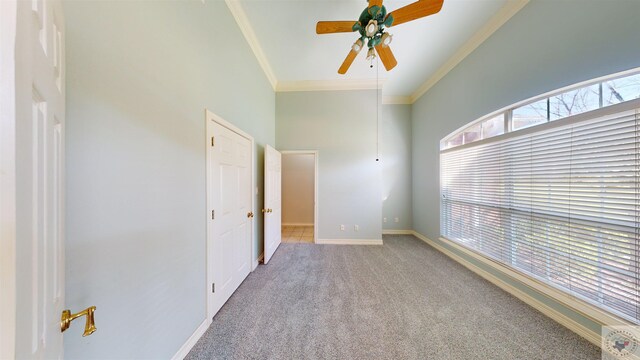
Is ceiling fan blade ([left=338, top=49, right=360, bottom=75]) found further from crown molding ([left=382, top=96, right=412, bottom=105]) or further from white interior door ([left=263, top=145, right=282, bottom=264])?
crown molding ([left=382, top=96, right=412, bottom=105])

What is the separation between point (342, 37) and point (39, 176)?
2920 mm

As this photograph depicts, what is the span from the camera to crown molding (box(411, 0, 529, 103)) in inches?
78.1

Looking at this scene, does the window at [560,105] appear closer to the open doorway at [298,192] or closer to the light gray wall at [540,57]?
the light gray wall at [540,57]

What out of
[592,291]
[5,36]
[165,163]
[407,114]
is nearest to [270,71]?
[165,163]

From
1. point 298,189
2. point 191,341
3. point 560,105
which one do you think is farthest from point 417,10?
point 298,189

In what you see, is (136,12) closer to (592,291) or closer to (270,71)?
(270,71)

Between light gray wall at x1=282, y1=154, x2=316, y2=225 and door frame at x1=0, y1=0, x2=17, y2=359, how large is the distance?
4.99 metres

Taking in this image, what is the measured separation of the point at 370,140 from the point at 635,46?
8.80ft

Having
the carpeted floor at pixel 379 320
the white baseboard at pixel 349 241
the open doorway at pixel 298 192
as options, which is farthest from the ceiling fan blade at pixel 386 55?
the open doorway at pixel 298 192

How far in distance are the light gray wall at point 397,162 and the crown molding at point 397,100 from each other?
0.07 meters

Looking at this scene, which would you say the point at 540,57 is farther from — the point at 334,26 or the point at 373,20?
the point at 334,26

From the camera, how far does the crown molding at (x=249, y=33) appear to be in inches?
78.5

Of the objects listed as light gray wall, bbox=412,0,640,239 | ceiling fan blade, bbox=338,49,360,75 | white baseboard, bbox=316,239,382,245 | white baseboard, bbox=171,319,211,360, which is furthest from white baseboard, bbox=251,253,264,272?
light gray wall, bbox=412,0,640,239

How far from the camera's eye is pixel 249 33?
2357 mm
